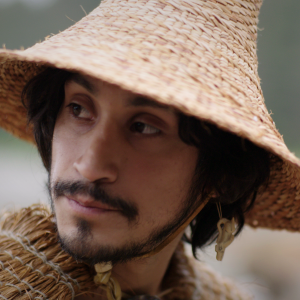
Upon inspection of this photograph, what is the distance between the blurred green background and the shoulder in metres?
2.67

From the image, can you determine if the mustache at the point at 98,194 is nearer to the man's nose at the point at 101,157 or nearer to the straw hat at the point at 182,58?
the man's nose at the point at 101,157

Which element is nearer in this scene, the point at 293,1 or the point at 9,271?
the point at 9,271

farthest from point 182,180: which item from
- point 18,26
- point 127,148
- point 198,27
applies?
point 18,26

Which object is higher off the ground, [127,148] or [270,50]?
[127,148]

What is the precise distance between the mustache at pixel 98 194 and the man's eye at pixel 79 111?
21cm

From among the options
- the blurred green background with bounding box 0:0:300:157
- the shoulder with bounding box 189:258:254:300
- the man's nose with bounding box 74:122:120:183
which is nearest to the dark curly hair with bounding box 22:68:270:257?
the man's nose with bounding box 74:122:120:183

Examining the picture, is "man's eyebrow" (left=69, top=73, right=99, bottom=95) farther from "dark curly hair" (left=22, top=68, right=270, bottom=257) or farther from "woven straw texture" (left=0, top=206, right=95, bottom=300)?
"woven straw texture" (left=0, top=206, right=95, bottom=300)

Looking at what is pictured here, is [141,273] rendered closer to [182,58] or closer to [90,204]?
[90,204]

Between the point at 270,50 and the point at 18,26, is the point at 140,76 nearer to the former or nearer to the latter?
the point at 270,50

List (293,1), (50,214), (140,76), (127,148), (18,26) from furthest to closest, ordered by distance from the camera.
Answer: (18,26)
(293,1)
(50,214)
(127,148)
(140,76)

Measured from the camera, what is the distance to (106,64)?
672 mm

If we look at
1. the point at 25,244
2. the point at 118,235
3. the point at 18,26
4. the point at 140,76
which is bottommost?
the point at 18,26

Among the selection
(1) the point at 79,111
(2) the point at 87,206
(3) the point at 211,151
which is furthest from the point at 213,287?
(1) the point at 79,111

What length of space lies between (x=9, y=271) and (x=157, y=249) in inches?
19.0
